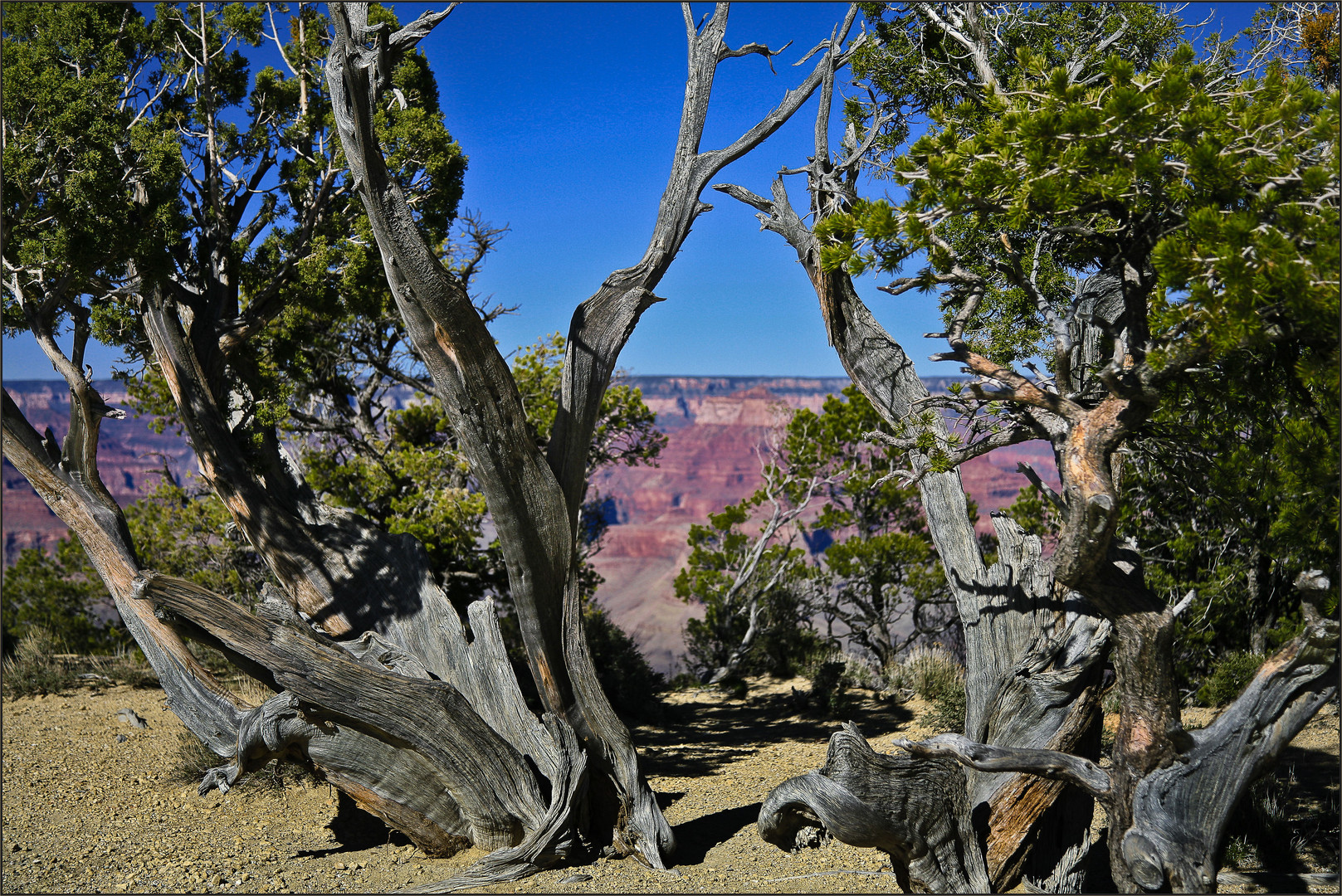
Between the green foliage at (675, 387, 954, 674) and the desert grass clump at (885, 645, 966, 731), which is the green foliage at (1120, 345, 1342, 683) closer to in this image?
the desert grass clump at (885, 645, 966, 731)

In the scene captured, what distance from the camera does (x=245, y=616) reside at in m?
5.31

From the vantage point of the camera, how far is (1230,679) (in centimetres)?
858

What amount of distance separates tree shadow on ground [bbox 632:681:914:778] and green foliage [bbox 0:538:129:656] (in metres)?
7.28

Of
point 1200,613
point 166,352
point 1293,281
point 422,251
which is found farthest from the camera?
point 1200,613

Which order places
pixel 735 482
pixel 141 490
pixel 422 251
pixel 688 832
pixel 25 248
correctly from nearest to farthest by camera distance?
pixel 422 251 → pixel 25 248 → pixel 688 832 → pixel 141 490 → pixel 735 482

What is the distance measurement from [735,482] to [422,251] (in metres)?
82.2

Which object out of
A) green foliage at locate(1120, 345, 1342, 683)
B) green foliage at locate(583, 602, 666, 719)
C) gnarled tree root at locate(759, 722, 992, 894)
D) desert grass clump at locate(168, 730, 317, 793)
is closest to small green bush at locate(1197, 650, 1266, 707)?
green foliage at locate(1120, 345, 1342, 683)

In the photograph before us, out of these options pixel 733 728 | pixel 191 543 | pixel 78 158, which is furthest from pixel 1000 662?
pixel 191 543

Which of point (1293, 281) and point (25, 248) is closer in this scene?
point (1293, 281)

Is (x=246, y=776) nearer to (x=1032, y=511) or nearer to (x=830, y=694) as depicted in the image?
(x=830, y=694)

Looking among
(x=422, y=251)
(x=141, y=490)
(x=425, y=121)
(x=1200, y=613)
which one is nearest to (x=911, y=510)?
(x=1200, y=613)

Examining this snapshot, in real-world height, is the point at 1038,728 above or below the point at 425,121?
below

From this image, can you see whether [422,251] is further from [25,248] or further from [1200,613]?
[1200,613]

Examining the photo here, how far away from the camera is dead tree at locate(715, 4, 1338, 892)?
394cm
